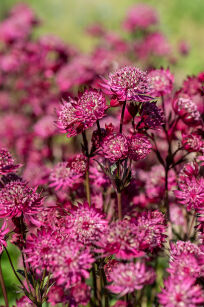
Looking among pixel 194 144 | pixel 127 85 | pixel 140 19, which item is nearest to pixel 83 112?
pixel 127 85

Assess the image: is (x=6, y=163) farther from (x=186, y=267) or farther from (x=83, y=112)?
(x=186, y=267)

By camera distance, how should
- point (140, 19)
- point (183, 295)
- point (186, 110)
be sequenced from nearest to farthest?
point (183, 295)
point (186, 110)
point (140, 19)

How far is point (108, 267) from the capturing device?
4.09ft

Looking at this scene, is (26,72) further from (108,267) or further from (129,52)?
(108,267)

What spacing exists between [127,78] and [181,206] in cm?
86

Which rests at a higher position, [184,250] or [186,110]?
[186,110]

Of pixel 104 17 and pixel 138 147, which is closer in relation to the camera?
pixel 138 147

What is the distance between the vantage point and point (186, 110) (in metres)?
1.60

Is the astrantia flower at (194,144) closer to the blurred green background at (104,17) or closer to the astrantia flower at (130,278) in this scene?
the astrantia flower at (130,278)

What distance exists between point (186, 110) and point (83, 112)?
516 mm

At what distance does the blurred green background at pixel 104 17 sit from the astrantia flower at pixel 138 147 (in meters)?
5.74

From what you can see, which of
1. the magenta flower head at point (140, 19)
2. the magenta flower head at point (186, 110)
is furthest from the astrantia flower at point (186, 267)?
the magenta flower head at point (140, 19)

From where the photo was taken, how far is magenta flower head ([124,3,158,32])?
4246mm

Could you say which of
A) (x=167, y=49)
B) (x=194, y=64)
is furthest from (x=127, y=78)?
(x=194, y=64)
